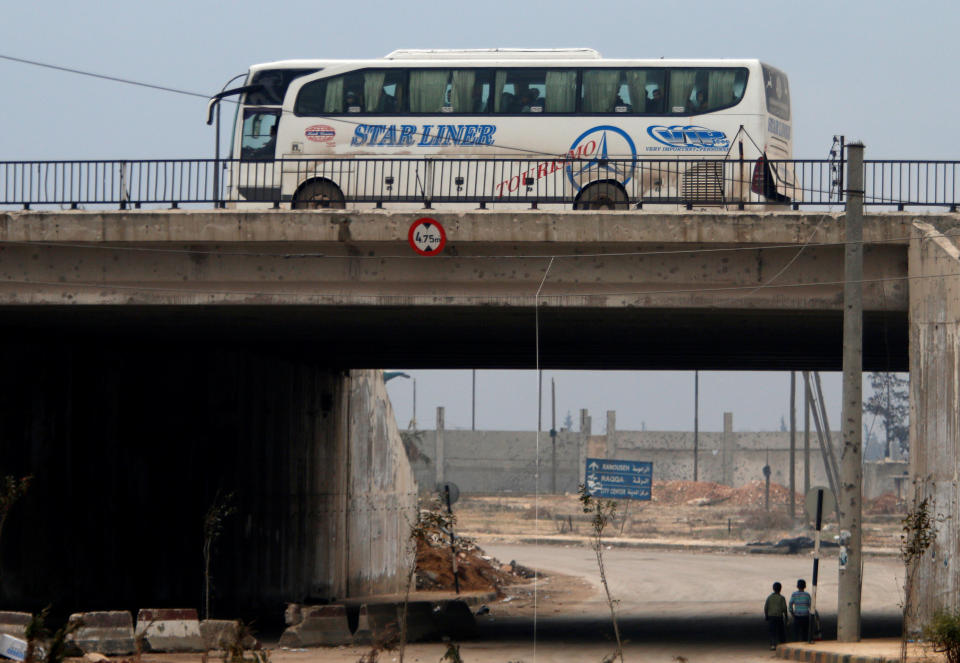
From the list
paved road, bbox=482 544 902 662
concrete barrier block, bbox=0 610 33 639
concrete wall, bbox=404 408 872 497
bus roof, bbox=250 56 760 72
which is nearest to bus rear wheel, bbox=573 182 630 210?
bus roof, bbox=250 56 760 72

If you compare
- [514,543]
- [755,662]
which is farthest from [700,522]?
[755,662]

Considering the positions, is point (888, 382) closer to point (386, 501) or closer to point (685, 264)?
point (386, 501)

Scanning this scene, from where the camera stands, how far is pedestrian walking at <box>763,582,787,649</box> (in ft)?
70.1

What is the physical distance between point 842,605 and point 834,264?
5218 millimetres

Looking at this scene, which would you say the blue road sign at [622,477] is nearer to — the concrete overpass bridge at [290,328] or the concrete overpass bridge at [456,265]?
the concrete overpass bridge at [290,328]

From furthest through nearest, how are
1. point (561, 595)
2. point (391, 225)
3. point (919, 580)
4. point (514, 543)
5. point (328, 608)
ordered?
point (514, 543), point (561, 595), point (328, 608), point (391, 225), point (919, 580)

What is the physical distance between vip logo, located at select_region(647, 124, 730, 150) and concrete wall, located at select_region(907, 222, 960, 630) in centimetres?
733

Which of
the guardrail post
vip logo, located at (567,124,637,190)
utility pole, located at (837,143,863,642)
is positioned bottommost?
utility pole, located at (837,143,863,642)

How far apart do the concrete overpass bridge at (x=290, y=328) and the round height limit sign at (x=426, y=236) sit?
11 centimetres

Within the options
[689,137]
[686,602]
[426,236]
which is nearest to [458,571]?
[686,602]

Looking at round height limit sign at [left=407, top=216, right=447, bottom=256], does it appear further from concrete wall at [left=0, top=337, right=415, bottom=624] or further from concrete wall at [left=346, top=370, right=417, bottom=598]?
concrete wall at [left=346, top=370, right=417, bottom=598]

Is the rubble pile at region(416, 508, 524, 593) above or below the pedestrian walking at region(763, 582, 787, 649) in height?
below

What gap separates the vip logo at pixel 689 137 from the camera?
26.2 m

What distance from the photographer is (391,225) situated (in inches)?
802
